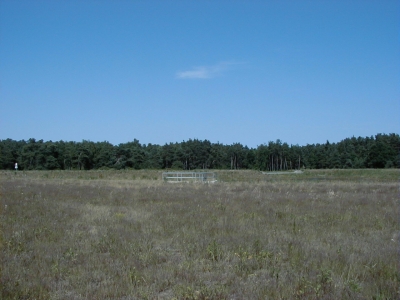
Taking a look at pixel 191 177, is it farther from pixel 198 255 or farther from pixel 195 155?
pixel 195 155

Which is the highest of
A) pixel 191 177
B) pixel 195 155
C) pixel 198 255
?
pixel 195 155

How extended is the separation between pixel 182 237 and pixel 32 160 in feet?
349

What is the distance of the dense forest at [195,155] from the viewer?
107 m

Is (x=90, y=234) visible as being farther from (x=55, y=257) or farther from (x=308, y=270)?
(x=308, y=270)

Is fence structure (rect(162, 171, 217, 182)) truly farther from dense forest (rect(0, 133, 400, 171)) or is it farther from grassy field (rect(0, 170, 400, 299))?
dense forest (rect(0, 133, 400, 171))

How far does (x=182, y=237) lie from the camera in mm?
9188

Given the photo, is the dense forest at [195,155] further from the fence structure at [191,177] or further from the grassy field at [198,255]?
the grassy field at [198,255]

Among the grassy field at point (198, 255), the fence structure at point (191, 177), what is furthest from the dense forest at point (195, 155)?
the grassy field at point (198, 255)

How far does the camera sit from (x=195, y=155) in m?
138

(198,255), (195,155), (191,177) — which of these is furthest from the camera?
(195,155)

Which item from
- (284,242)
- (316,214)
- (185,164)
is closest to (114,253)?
(284,242)

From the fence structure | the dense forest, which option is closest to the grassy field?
the fence structure

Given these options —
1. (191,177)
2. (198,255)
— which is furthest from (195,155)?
(198,255)

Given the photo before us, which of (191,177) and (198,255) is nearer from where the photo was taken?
(198,255)
